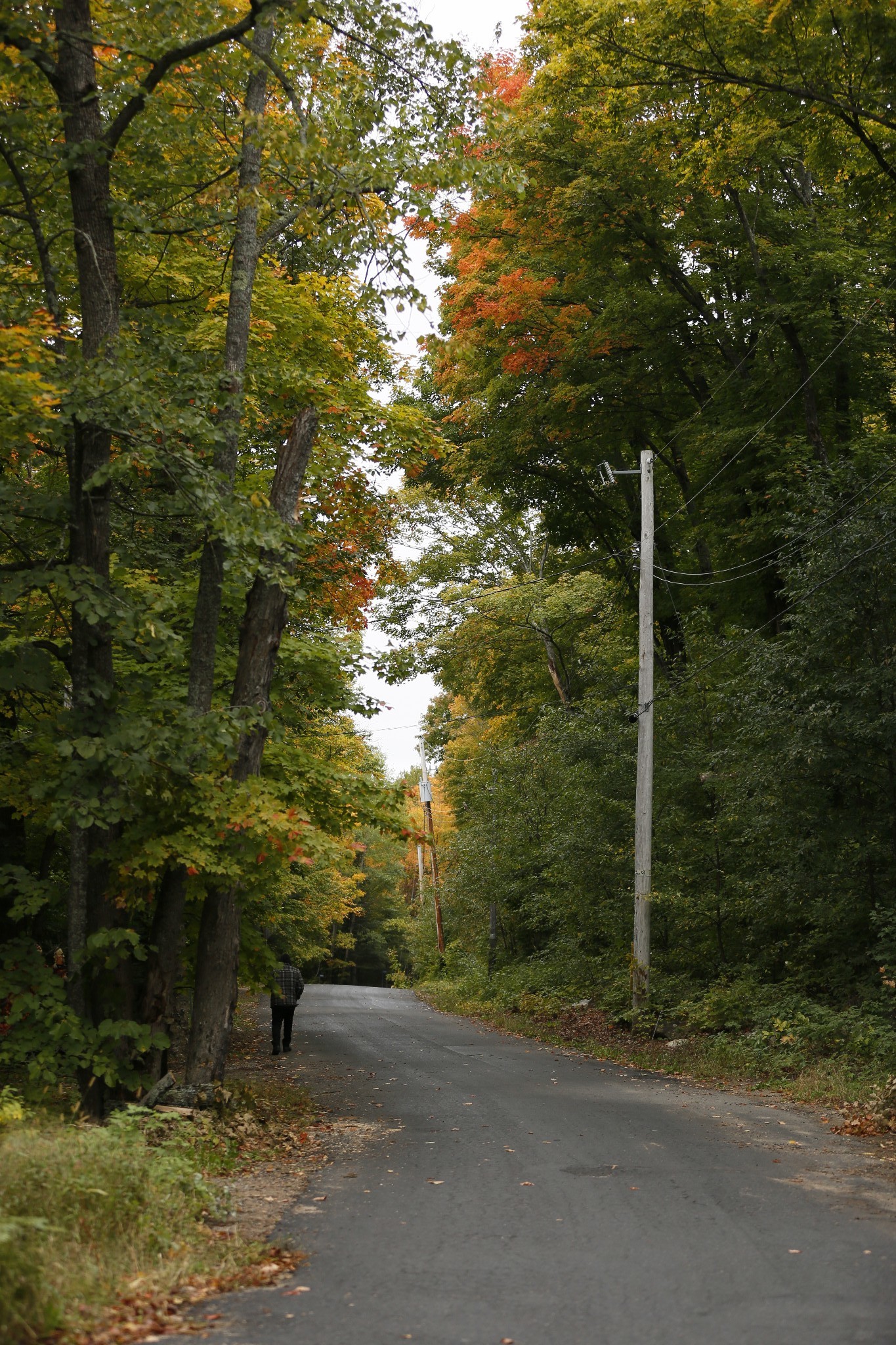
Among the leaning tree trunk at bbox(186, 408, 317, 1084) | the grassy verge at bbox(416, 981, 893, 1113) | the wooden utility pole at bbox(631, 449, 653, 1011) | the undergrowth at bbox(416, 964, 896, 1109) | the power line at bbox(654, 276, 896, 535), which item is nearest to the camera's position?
the leaning tree trunk at bbox(186, 408, 317, 1084)

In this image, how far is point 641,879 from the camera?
16.6m

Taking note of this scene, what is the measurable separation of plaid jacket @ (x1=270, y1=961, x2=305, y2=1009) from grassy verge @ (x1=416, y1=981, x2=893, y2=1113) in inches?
179

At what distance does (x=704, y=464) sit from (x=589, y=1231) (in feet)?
49.8

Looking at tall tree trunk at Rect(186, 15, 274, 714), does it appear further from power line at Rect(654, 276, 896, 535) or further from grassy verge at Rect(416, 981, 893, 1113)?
power line at Rect(654, 276, 896, 535)

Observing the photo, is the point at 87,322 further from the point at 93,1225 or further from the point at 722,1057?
the point at 722,1057

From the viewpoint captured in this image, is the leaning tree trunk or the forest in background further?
the forest in background

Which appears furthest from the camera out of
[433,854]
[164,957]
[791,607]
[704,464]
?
[433,854]

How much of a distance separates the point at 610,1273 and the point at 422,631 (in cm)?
2477

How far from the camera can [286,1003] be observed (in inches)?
627

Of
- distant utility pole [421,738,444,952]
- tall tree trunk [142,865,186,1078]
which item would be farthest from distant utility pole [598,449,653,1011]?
distant utility pole [421,738,444,952]

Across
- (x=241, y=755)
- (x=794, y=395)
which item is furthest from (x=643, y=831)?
(x=241, y=755)

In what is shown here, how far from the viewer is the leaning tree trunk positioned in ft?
31.8

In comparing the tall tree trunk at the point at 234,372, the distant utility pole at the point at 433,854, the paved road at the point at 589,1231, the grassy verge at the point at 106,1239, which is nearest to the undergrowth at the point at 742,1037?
the paved road at the point at 589,1231

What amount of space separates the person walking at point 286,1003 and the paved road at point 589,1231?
4.47m
